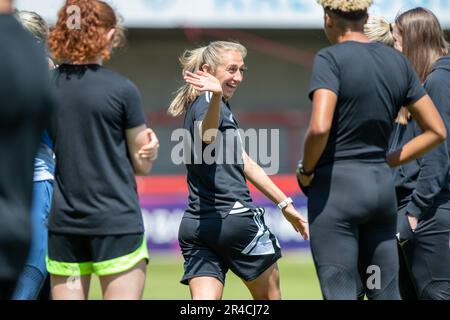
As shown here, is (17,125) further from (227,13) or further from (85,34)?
(227,13)

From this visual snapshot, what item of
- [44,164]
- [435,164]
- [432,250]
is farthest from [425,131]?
[44,164]

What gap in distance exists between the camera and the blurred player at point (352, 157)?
4.34 metres

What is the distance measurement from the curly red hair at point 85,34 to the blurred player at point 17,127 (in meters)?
1.53

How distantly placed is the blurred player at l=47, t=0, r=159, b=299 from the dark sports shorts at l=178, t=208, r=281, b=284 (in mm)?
1043

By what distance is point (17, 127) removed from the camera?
275 cm

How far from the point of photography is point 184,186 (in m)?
14.2

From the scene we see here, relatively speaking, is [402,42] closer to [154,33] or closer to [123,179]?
[123,179]

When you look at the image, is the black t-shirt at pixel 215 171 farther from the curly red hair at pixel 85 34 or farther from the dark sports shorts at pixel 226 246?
the curly red hair at pixel 85 34

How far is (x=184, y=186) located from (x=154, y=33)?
7112 millimetres

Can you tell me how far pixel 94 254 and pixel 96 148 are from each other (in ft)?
1.69

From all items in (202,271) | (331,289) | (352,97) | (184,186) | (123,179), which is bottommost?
Answer: (184,186)

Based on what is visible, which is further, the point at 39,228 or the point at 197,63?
the point at 197,63
